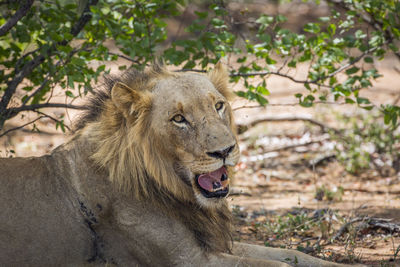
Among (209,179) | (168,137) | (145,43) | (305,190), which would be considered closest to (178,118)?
(168,137)

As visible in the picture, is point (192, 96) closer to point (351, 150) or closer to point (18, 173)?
point (18, 173)

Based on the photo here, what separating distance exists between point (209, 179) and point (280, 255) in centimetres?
91

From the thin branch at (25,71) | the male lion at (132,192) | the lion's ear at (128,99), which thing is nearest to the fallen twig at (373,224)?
the male lion at (132,192)

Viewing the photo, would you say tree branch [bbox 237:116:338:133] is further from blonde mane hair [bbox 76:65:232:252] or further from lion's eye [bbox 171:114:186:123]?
lion's eye [bbox 171:114:186:123]

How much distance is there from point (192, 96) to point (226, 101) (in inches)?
12.7

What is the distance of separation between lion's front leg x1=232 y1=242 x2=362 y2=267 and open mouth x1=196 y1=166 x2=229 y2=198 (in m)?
0.60

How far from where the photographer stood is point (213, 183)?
3.62m

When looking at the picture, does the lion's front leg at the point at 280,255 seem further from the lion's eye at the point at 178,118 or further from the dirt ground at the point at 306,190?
the lion's eye at the point at 178,118

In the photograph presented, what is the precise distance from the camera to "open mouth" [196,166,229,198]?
3602 millimetres

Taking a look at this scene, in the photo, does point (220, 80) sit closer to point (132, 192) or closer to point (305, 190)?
point (132, 192)

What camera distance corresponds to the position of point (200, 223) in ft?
12.4

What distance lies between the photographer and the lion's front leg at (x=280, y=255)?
155 inches

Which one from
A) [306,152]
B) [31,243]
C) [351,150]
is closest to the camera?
A: [31,243]

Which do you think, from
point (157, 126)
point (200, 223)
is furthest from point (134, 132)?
point (200, 223)
